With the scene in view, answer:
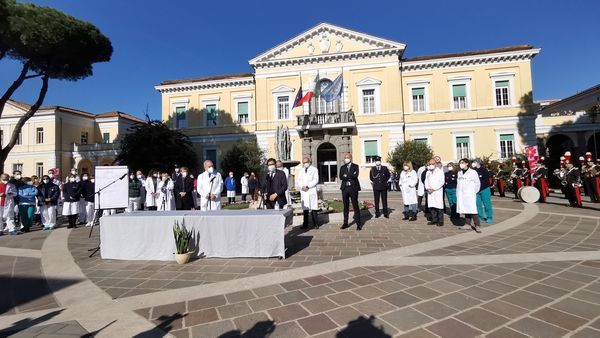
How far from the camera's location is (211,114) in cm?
2830

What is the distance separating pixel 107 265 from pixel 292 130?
2128 centimetres

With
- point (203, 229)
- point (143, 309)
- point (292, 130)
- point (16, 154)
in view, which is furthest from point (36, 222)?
point (16, 154)

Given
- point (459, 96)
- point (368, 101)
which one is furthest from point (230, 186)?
point (459, 96)

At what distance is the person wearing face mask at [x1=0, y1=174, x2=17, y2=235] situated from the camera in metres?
8.95

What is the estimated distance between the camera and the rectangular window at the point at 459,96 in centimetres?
2422

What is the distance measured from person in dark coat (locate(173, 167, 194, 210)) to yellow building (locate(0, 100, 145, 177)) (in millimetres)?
30061

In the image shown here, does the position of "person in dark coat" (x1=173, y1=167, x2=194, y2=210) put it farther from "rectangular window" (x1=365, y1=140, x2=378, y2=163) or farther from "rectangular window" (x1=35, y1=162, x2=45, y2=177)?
"rectangular window" (x1=35, y1=162, x2=45, y2=177)

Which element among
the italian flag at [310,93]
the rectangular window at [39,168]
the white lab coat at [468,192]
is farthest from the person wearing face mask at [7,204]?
the rectangular window at [39,168]

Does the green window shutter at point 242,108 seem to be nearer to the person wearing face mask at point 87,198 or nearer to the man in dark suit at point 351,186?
the person wearing face mask at point 87,198

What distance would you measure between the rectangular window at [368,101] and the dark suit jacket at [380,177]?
1663 centimetres

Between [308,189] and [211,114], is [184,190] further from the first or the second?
[211,114]

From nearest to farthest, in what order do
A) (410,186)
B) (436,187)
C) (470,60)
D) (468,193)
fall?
(468,193), (436,187), (410,186), (470,60)

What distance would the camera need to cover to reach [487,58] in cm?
2359

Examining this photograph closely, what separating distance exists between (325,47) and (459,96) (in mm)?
12308
